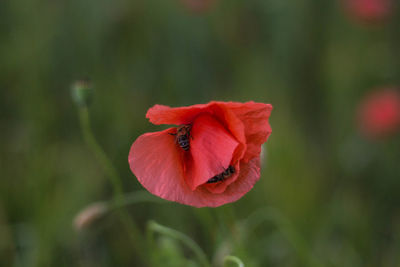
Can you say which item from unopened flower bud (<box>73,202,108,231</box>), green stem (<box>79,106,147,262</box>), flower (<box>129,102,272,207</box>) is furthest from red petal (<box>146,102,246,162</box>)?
unopened flower bud (<box>73,202,108,231</box>)

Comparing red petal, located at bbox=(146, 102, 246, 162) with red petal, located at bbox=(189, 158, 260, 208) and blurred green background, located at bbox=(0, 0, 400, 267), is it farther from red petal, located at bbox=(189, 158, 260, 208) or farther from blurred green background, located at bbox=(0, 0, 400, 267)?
blurred green background, located at bbox=(0, 0, 400, 267)

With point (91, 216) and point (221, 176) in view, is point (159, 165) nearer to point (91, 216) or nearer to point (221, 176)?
point (221, 176)

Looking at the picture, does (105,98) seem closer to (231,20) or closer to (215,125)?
(231,20)

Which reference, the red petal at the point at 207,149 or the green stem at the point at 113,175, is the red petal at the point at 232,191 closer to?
the red petal at the point at 207,149

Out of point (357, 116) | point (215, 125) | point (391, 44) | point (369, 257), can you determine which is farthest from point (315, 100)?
point (215, 125)

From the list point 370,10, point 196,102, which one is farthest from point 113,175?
point 370,10
